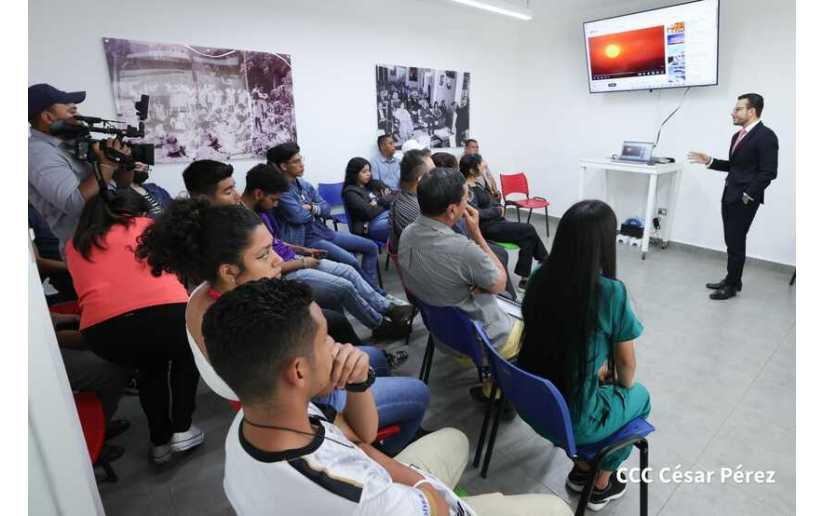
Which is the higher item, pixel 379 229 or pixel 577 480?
pixel 379 229

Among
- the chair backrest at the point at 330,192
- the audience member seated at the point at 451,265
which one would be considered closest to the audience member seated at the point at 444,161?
the chair backrest at the point at 330,192

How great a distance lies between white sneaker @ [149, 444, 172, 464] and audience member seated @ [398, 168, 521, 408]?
4.43ft

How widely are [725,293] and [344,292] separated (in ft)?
10.2

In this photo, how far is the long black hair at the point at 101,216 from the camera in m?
1.66

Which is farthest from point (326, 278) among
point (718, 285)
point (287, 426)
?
point (718, 285)

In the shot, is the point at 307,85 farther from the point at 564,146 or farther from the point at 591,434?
the point at 591,434

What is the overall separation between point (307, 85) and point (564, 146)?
3.51 metres

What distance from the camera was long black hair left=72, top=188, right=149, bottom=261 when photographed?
65.4 inches

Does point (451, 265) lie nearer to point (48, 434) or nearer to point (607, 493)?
point (607, 493)

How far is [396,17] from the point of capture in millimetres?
4781

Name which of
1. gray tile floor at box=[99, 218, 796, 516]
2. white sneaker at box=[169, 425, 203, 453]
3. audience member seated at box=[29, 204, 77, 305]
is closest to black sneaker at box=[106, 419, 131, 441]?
gray tile floor at box=[99, 218, 796, 516]

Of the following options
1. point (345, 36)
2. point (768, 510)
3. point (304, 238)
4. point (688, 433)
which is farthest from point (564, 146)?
point (768, 510)

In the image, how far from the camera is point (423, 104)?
5.18m

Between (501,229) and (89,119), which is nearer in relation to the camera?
(89,119)
